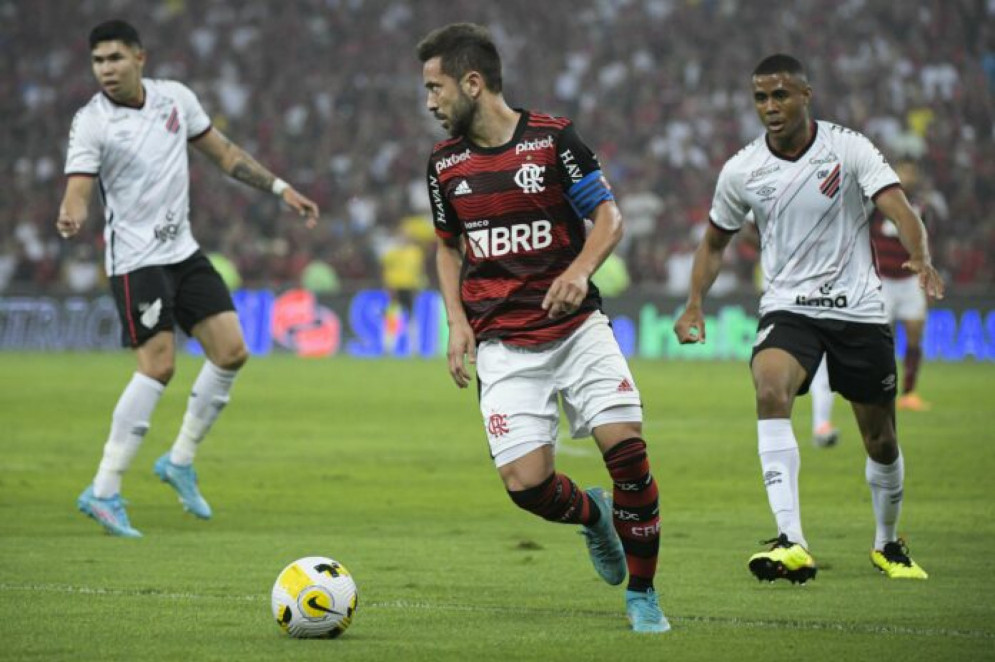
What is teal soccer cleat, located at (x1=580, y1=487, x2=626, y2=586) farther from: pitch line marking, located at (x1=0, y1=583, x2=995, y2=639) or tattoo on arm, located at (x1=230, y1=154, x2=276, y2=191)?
tattoo on arm, located at (x1=230, y1=154, x2=276, y2=191)

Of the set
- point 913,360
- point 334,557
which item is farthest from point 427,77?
point 913,360

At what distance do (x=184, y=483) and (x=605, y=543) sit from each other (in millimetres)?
3869

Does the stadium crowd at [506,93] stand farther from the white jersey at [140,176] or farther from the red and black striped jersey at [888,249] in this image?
the white jersey at [140,176]

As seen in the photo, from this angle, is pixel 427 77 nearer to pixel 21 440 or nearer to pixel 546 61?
pixel 21 440

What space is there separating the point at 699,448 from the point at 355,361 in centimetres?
1378

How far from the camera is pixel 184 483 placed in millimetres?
10227

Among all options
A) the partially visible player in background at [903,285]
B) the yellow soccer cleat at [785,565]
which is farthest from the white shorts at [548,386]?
the partially visible player in background at [903,285]

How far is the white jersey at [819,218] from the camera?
8.00m

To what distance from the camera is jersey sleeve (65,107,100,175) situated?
9.57 meters

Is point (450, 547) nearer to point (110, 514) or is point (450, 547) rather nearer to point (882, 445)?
point (110, 514)

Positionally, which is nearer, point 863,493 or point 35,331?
point 863,493

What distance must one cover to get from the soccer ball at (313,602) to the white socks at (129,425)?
3.52 m

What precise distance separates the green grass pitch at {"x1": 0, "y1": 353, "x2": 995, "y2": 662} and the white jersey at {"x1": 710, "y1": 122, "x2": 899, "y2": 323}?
128 cm

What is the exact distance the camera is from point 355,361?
27938 mm
